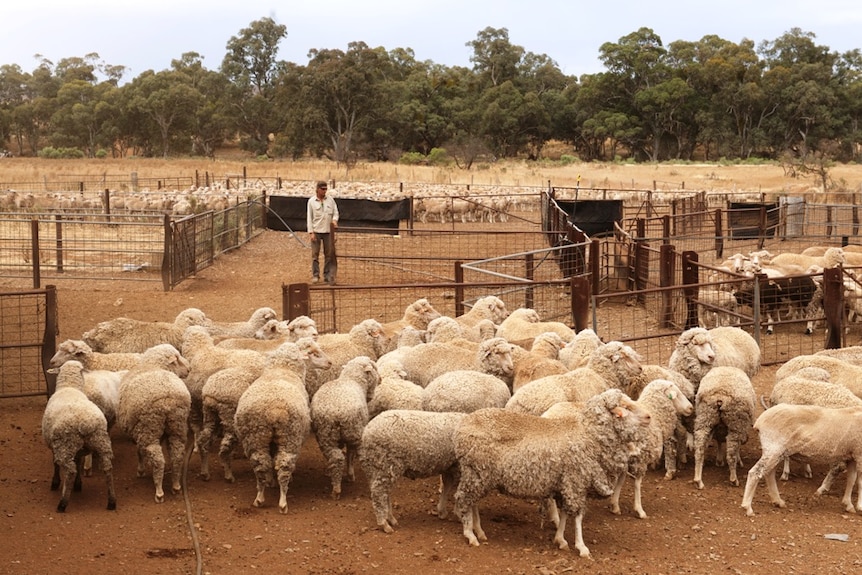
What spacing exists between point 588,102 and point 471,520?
6828 cm

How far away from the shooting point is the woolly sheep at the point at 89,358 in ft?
29.8

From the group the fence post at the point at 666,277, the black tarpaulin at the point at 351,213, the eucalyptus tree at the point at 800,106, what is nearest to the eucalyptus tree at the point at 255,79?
the eucalyptus tree at the point at 800,106

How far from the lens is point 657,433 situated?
297 inches

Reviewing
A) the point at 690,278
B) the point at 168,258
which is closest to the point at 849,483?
the point at 690,278

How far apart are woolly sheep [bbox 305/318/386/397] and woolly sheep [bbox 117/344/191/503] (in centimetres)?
154

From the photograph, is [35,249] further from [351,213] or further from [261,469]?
[261,469]

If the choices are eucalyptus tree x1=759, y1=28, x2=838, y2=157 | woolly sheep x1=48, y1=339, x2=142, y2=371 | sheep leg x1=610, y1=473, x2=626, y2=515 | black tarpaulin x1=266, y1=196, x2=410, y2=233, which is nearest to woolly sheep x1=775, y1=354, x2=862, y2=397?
sheep leg x1=610, y1=473, x2=626, y2=515

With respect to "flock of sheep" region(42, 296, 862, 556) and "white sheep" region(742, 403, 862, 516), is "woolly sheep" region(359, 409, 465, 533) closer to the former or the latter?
"flock of sheep" region(42, 296, 862, 556)

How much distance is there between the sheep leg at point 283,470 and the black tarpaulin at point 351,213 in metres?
16.8

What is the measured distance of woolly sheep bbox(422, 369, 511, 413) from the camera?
311 inches

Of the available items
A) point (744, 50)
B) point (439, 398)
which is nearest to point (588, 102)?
point (744, 50)

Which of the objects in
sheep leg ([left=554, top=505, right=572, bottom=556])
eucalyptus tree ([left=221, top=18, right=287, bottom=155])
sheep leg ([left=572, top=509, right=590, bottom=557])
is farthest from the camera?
eucalyptus tree ([left=221, top=18, right=287, bottom=155])

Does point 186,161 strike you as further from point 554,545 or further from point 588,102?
point 554,545

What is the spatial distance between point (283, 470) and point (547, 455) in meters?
2.03
